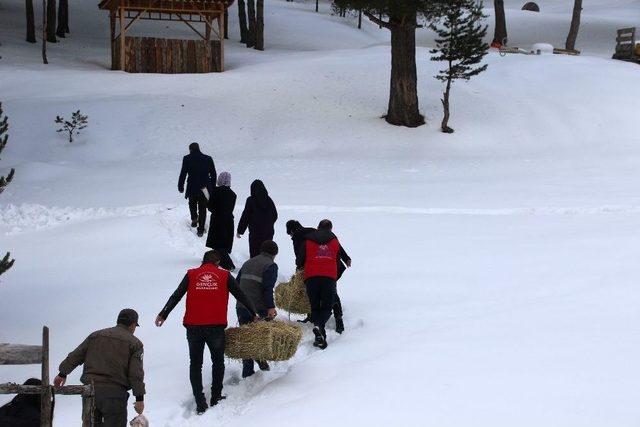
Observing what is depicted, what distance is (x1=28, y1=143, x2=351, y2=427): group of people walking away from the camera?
7.29 meters

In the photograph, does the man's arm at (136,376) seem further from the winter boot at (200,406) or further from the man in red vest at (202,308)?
the winter boot at (200,406)

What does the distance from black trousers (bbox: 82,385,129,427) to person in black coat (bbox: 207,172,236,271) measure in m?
5.56

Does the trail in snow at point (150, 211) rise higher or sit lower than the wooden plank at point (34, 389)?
lower

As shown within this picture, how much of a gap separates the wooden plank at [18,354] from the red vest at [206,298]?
8.13 feet

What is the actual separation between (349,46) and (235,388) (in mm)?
38017

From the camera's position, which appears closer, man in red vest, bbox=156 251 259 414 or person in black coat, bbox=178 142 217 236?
man in red vest, bbox=156 251 259 414

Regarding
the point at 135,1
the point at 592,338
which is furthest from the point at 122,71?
the point at 592,338

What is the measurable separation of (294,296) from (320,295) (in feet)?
1.90

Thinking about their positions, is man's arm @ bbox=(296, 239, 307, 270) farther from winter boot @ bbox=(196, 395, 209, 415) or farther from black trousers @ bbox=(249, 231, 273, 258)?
winter boot @ bbox=(196, 395, 209, 415)

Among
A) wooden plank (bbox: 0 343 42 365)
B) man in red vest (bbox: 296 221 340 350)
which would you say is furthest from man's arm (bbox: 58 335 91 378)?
man in red vest (bbox: 296 221 340 350)

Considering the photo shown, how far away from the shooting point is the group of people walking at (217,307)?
23.9ft

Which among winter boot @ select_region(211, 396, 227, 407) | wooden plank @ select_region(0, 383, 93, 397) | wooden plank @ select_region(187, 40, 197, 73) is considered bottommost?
wooden plank @ select_region(187, 40, 197, 73)

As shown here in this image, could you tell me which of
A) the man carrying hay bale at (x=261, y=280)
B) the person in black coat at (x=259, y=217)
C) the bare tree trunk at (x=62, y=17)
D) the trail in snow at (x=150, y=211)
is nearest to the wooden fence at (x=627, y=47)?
the trail in snow at (x=150, y=211)

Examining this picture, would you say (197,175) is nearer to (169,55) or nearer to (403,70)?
(403,70)
